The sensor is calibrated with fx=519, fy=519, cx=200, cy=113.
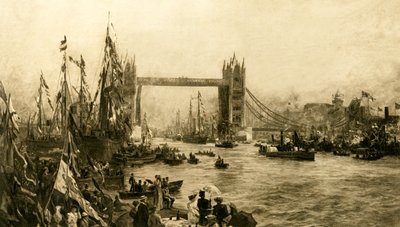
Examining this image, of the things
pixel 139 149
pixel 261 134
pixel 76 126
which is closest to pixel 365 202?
pixel 261 134

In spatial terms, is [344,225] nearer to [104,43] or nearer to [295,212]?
[295,212]

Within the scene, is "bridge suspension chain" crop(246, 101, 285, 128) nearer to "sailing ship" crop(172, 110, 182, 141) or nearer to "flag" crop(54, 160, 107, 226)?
"sailing ship" crop(172, 110, 182, 141)

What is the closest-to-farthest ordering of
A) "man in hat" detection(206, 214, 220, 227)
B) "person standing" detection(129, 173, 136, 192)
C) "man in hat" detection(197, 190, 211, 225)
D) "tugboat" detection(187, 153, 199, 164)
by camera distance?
"man in hat" detection(206, 214, 220, 227)
"man in hat" detection(197, 190, 211, 225)
"person standing" detection(129, 173, 136, 192)
"tugboat" detection(187, 153, 199, 164)

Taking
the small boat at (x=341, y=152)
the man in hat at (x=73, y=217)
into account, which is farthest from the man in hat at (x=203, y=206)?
the small boat at (x=341, y=152)

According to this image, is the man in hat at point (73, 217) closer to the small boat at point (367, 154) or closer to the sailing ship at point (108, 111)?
the sailing ship at point (108, 111)

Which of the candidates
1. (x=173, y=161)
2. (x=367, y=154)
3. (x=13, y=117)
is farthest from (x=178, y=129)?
(x=367, y=154)

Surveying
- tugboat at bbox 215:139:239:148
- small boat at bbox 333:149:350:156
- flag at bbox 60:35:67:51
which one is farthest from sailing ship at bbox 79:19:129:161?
small boat at bbox 333:149:350:156
